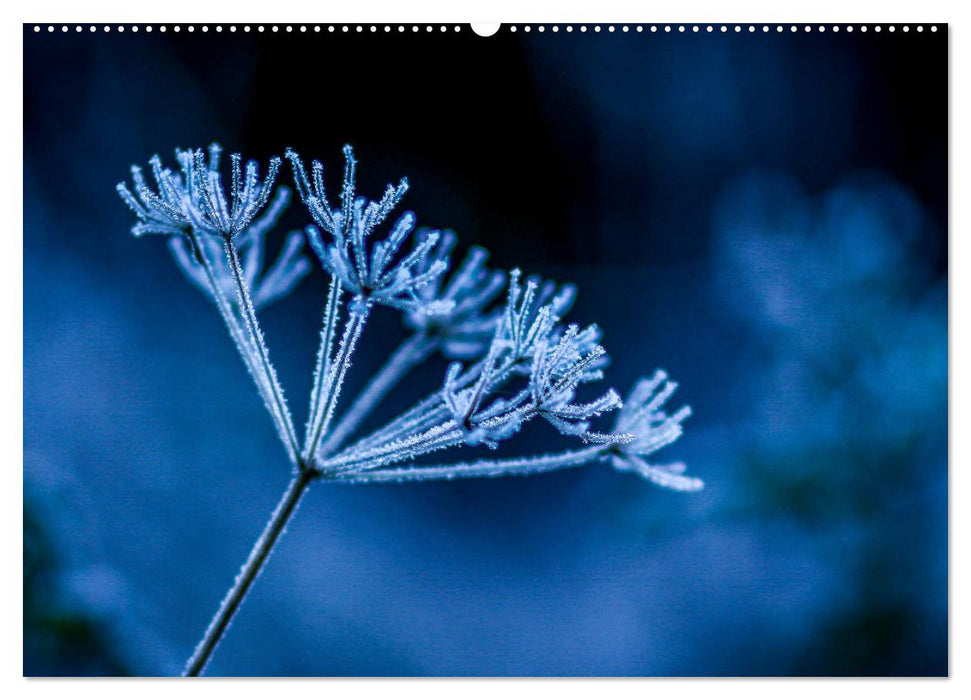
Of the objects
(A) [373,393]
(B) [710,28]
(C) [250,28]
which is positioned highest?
(B) [710,28]

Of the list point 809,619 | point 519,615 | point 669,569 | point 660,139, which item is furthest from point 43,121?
point 809,619

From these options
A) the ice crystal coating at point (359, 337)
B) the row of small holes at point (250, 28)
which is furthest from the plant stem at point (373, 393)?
the row of small holes at point (250, 28)

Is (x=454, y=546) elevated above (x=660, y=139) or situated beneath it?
situated beneath

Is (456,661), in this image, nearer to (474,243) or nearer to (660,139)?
(474,243)

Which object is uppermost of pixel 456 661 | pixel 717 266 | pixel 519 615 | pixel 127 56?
pixel 717 266

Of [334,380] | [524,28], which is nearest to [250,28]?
[524,28]

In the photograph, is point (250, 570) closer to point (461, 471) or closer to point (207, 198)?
point (461, 471)

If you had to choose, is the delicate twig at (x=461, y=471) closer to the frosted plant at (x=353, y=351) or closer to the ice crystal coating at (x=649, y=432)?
the frosted plant at (x=353, y=351)

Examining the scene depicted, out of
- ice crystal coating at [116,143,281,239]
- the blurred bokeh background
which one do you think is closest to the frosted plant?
ice crystal coating at [116,143,281,239]
